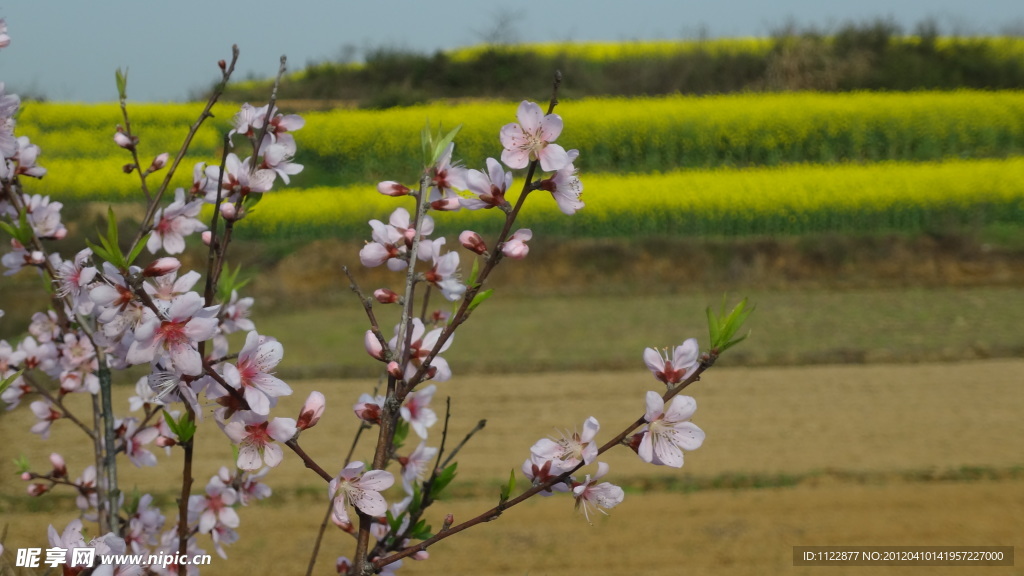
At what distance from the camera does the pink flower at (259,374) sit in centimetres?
90

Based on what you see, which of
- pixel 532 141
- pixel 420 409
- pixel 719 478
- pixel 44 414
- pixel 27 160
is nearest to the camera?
pixel 532 141

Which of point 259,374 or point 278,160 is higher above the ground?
point 278,160

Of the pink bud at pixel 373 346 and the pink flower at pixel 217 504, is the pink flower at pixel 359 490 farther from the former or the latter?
the pink flower at pixel 217 504

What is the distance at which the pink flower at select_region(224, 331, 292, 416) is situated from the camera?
2.96ft

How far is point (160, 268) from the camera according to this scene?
3.15 ft

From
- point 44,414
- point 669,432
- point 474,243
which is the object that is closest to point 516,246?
point 474,243

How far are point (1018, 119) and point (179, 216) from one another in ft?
56.6

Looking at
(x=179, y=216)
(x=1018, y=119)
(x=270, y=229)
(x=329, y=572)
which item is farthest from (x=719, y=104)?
(x=179, y=216)

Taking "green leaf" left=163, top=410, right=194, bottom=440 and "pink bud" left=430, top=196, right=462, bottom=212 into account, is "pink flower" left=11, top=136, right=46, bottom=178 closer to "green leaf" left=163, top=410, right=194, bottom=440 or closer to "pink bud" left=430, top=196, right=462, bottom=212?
"green leaf" left=163, top=410, right=194, bottom=440

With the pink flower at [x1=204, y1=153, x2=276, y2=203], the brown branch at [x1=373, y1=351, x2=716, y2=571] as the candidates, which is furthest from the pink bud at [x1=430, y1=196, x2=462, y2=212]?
the brown branch at [x1=373, y1=351, x2=716, y2=571]

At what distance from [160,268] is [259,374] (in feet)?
0.55

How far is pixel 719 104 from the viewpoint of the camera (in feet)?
52.2

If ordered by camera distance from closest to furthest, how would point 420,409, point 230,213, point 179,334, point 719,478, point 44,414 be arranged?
point 179,334 → point 230,213 → point 420,409 → point 44,414 → point 719,478

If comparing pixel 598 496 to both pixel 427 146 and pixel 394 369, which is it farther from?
pixel 427 146
